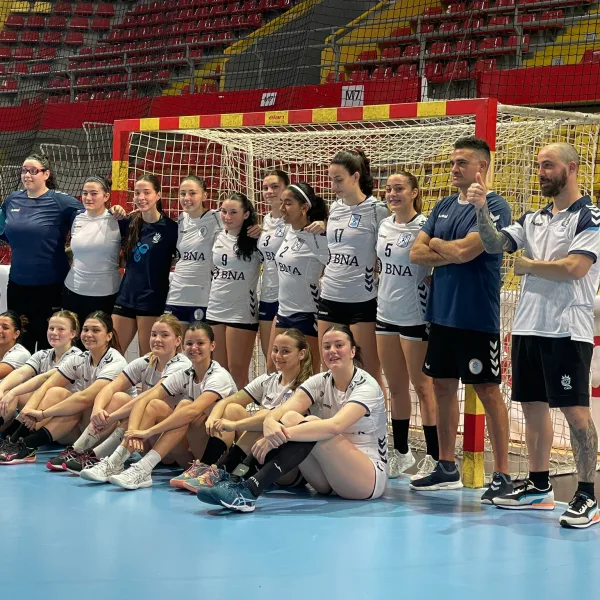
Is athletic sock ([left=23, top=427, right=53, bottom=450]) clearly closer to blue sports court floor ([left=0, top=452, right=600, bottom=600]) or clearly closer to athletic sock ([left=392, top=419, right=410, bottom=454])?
blue sports court floor ([left=0, top=452, right=600, bottom=600])

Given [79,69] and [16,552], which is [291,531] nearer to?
[16,552]

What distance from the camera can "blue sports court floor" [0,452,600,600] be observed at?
12.3 ft

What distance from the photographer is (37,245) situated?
724 centimetres

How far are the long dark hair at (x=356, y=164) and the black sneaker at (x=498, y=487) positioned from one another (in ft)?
6.50

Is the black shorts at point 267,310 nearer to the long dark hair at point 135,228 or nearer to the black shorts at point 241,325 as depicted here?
the black shorts at point 241,325

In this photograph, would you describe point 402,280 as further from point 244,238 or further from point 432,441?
point 244,238

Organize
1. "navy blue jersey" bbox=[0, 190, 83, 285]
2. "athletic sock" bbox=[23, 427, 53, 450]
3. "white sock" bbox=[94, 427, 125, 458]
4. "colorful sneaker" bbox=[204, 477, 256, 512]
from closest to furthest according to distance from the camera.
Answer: "colorful sneaker" bbox=[204, 477, 256, 512], "white sock" bbox=[94, 427, 125, 458], "athletic sock" bbox=[23, 427, 53, 450], "navy blue jersey" bbox=[0, 190, 83, 285]

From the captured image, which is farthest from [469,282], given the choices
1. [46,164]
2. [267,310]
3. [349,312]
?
[46,164]

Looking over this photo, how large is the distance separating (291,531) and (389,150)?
14.2 feet

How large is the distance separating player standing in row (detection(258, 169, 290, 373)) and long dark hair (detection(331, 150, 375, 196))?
2.05ft

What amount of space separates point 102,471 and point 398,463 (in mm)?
1840

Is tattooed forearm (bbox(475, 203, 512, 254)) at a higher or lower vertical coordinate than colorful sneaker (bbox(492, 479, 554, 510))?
higher

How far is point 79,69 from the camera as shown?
57.6 feet

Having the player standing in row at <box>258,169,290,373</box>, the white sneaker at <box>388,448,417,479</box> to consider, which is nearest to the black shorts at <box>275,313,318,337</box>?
the player standing in row at <box>258,169,290,373</box>
